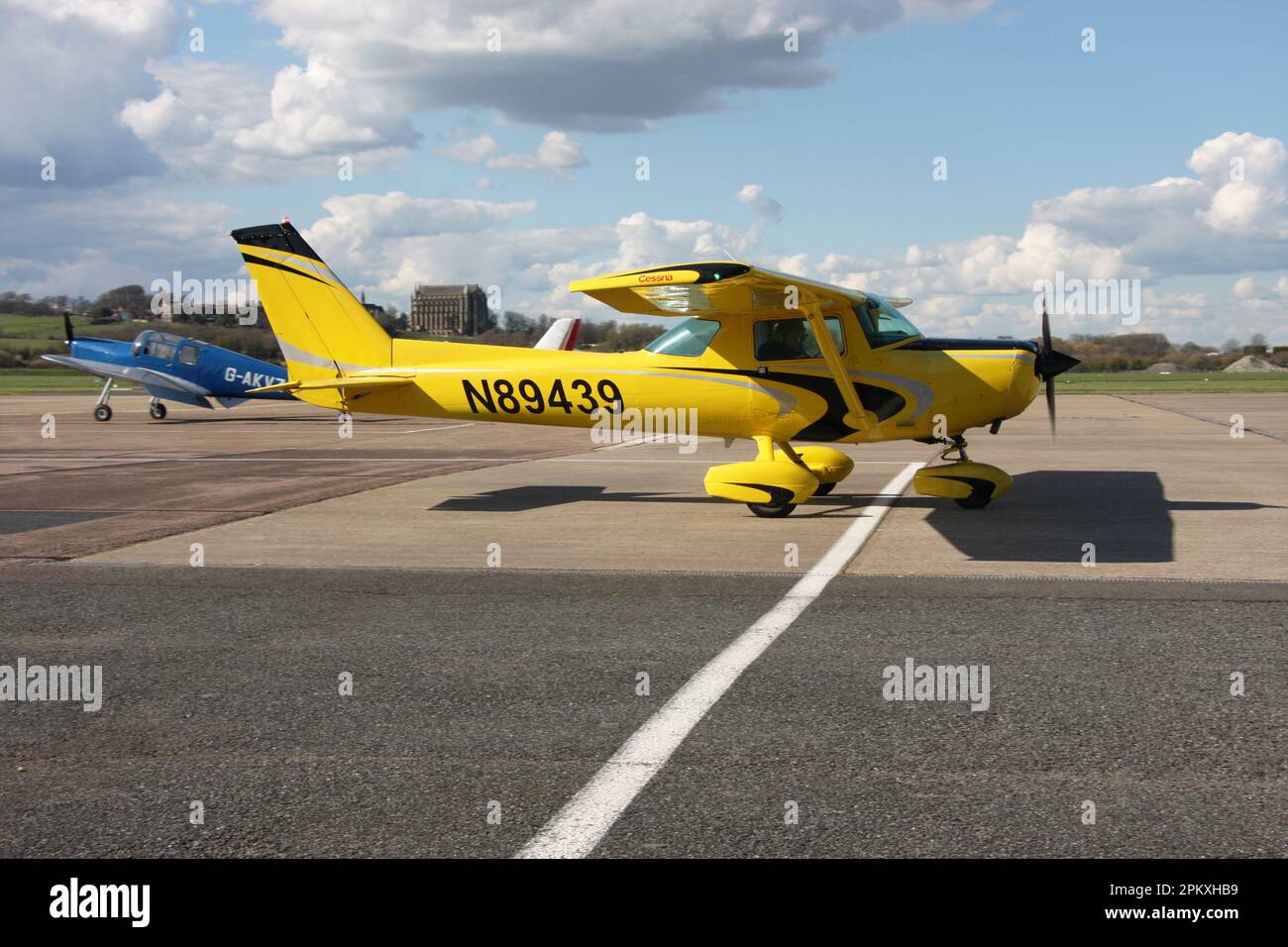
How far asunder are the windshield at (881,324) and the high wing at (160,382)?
2443 centimetres

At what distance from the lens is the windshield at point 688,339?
13062 millimetres

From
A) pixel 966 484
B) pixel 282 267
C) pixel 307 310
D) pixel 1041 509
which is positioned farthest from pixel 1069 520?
pixel 282 267

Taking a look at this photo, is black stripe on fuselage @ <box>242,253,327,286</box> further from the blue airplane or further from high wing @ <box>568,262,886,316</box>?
the blue airplane

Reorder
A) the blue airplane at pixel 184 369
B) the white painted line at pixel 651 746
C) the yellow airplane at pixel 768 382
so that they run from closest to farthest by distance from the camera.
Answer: the white painted line at pixel 651 746 → the yellow airplane at pixel 768 382 → the blue airplane at pixel 184 369

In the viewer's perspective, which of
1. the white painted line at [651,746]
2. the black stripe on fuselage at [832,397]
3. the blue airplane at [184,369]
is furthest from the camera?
the blue airplane at [184,369]

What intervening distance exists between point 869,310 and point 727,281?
294 cm

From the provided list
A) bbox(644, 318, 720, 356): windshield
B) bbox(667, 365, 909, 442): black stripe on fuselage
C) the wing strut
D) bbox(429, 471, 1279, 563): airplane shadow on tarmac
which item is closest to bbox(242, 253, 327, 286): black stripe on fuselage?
bbox(429, 471, 1279, 563): airplane shadow on tarmac

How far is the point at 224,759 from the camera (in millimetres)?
4773

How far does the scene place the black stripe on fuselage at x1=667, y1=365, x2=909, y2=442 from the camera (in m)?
12.6

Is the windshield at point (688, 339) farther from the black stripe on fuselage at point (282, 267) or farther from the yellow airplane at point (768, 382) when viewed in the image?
the black stripe on fuselage at point (282, 267)

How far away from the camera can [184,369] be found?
3225 cm

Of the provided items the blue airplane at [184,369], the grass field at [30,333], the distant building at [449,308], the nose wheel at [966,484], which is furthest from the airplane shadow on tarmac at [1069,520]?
the grass field at [30,333]

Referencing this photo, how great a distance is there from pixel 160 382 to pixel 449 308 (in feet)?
30.5

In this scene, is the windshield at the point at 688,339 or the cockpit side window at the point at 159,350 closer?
the windshield at the point at 688,339
